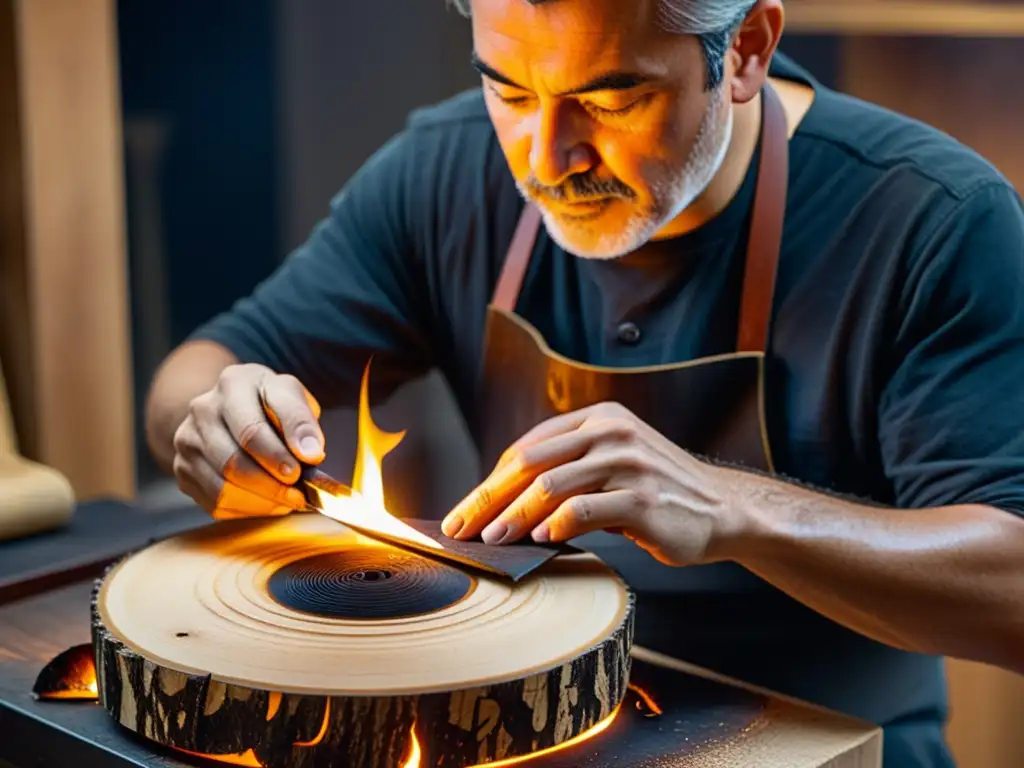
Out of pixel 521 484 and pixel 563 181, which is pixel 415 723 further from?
pixel 563 181

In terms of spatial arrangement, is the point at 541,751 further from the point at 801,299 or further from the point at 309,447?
the point at 801,299

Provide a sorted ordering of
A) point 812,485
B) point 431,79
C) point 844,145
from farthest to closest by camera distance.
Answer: point 431,79, point 844,145, point 812,485

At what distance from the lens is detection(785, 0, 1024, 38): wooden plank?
8.78ft

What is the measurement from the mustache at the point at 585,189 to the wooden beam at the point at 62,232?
4.96 ft

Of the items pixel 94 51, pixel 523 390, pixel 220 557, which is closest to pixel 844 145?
pixel 523 390

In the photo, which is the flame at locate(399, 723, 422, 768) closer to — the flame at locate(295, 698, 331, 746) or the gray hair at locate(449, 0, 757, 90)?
the flame at locate(295, 698, 331, 746)

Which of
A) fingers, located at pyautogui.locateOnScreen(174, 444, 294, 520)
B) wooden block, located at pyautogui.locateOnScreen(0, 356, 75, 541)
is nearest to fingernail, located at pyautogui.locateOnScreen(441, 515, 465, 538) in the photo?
fingers, located at pyautogui.locateOnScreen(174, 444, 294, 520)

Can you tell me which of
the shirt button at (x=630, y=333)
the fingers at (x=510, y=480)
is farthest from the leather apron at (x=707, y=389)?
the fingers at (x=510, y=480)

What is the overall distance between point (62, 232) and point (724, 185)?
1.69m

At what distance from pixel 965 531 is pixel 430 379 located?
3.00 m

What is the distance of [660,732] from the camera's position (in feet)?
5.06

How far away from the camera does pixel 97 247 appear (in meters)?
3.10

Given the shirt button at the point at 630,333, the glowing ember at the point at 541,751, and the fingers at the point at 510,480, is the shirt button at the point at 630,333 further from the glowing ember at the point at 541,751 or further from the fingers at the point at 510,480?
the glowing ember at the point at 541,751

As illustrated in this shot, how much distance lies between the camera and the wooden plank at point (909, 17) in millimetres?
2676
